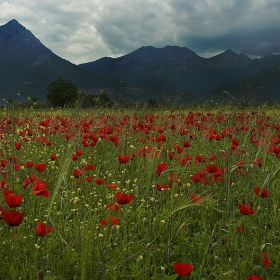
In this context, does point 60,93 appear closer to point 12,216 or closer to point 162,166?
point 162,166

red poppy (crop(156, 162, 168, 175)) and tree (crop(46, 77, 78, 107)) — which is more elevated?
tree (crop(46, 77, 78, 107))

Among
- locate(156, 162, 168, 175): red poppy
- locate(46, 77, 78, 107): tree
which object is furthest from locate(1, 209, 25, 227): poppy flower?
locate(46, 77, 78, 107): tree

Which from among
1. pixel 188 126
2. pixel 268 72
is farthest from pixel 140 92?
pixel 188 126

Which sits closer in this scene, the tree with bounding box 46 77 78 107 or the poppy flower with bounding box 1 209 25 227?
the poppy flower with bounding box 1 209 25 227

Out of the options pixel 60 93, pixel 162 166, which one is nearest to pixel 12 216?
pixel 162 166

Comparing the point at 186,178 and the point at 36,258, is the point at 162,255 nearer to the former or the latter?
the point at 36,258

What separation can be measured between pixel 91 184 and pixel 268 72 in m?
153

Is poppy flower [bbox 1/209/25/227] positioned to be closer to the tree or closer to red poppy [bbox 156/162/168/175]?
red poppy [bbox 156/162/168/175]

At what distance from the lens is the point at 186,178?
4.21m

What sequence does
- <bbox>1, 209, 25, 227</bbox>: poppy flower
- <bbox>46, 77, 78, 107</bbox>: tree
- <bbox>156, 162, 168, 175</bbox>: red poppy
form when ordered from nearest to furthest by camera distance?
<bbox>1, 209, 25, 227</bbox>: poppy flower → <bbox>156, 162, 168, 175</bbox>: red poppy → <bbox>46, 77, 78, 107</bbox>: tree

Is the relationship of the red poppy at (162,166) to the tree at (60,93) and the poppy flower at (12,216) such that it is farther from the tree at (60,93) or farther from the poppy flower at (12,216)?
the tree at (60,93)

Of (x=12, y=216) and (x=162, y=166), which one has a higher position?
(x=162, y=166)

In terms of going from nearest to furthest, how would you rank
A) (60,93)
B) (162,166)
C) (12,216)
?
(12,216) < (162,166) < (60,93)

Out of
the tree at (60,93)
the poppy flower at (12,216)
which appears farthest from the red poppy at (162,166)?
the tree at (60,93)
